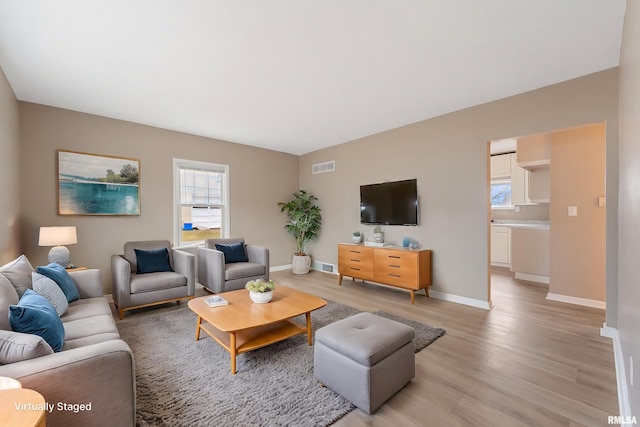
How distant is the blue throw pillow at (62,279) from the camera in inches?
93.8

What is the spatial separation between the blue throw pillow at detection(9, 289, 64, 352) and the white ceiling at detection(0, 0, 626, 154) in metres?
1.95

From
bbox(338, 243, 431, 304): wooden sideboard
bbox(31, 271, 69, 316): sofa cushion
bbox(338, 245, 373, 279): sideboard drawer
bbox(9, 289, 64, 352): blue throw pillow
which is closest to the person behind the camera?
bbox(9, 289, 64, 352): blue throw pillow

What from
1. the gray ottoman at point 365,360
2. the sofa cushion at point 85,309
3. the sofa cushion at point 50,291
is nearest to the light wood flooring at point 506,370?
the gray ottoman at point 365,360

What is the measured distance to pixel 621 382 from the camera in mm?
1868

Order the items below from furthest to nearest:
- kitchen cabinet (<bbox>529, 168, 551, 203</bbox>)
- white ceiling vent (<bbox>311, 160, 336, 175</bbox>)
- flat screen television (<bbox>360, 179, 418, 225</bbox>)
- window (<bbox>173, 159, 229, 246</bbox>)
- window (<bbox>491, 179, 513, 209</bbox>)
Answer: window (<bbox>491, 179, 513, 209</bbox>) < white ceiling vent (<bbox>311, 160, 336, 175</bbox>) < kitchen cabinet (<bbox>529, 168, 551, 203</bbox>) < window (<bbox>173, 159, 229, 246</bbox>) < flat screen television (<bbox>360, 179, 418, 225</bbox>)

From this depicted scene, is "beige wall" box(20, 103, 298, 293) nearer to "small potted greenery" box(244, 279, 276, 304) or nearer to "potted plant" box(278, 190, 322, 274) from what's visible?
"potted plant" box(278, 190, 322, 274)

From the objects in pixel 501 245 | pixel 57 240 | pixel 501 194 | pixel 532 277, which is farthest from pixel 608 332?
pixel 57 240

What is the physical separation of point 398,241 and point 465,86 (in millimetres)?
2448

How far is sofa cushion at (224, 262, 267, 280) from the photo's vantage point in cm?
399

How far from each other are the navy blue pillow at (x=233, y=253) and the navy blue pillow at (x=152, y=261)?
0.77 meters

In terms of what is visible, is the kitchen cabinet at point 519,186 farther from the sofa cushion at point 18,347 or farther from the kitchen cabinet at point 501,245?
the sofa cushion at point 18,347

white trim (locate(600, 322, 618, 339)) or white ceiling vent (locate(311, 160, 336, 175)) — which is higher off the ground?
white ceiling vent (locate(311, 160, 336, 175))

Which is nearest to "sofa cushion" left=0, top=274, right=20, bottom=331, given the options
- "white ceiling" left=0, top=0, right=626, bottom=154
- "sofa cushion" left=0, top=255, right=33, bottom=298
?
"sofa cushion" left=0, top=255, right=33, bottom=298

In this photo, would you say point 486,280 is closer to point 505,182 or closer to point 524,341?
point 524,341
